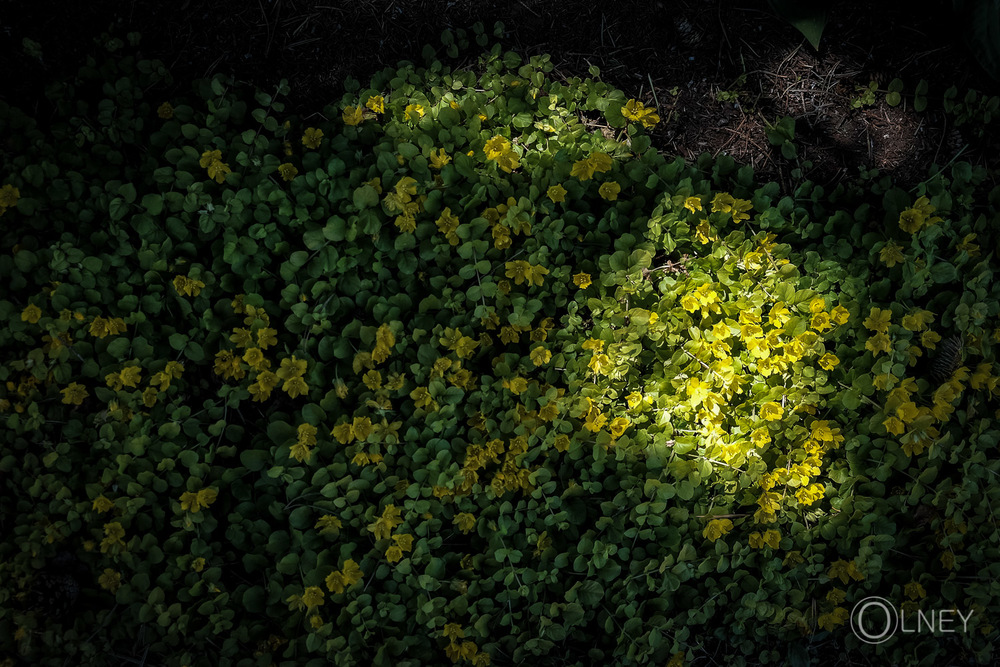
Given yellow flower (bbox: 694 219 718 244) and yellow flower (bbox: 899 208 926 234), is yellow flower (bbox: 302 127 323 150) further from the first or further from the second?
yellow flower (bbox: 899 208 926 234)

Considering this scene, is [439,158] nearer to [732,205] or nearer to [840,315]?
[732,205]

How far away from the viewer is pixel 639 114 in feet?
7.92

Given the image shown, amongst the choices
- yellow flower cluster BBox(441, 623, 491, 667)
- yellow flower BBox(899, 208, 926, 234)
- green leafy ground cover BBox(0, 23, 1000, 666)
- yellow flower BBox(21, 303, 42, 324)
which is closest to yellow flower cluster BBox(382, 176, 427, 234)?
green leafy ground cover BBox(0, 23, 1000, 666)

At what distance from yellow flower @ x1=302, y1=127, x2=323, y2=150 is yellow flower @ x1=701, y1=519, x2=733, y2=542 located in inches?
73.0

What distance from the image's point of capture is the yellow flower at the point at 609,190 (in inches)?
89.9

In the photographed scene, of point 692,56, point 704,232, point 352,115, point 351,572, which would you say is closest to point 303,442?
point 351,572

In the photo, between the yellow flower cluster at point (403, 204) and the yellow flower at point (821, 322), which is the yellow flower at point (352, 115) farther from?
the yellow flower at point (821, 322)

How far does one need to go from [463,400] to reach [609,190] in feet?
2.87

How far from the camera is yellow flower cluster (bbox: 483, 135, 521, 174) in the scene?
2307 mm

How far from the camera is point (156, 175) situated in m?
2.25

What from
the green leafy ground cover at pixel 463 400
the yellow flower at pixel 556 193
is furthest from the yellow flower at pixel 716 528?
the yellow flower at pixel 556 193

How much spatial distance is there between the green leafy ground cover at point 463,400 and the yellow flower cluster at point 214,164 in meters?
0.05

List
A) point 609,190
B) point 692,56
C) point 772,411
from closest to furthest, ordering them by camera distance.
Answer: point 772,411 → point 609,190 → point 692,56

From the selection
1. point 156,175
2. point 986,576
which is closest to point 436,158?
point 156,175
